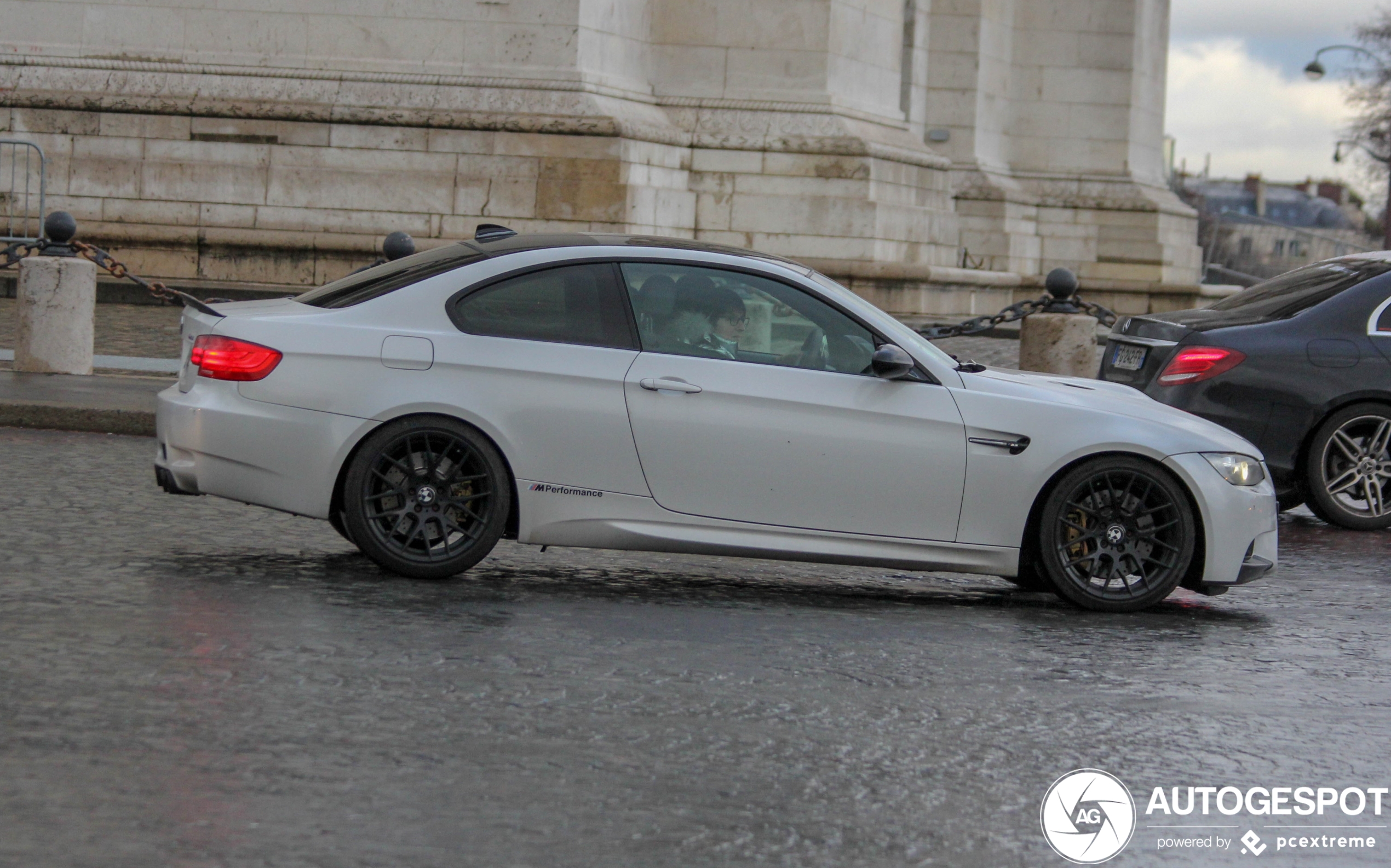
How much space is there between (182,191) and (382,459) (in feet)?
41.7

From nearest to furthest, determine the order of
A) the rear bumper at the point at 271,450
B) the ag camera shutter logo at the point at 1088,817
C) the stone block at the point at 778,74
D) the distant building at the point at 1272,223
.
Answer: the ag camera shutter logo at the point at 1088,817, the rear bumper at the point at 271,450, the stone block at the point at 778,74, the distant building at the point at 1272,223

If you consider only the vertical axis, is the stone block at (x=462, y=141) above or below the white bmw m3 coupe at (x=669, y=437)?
above

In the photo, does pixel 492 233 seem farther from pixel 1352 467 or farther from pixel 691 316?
pixel 1352 467

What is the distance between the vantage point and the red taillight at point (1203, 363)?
9.55 meters

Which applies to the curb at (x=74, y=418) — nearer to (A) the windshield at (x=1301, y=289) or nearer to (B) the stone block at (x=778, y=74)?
(A) the windshield at (x=1301, y=289)

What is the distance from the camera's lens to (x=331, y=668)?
534 cm

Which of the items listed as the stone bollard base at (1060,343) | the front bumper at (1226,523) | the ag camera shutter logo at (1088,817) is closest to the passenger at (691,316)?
the front bumper at (1226,523)

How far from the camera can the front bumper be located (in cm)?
695

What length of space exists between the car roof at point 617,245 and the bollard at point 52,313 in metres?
6.25

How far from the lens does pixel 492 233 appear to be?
7.81 metres

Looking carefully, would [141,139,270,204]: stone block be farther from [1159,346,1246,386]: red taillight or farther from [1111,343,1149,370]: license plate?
[1159,346,1246,386]: red taillight

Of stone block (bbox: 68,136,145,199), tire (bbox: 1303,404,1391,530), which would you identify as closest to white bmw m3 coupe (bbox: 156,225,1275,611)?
tire (bbox: 1303,404,1391,530)

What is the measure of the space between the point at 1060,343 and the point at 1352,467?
12.5 ft

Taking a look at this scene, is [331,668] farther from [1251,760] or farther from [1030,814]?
[1251,760]
